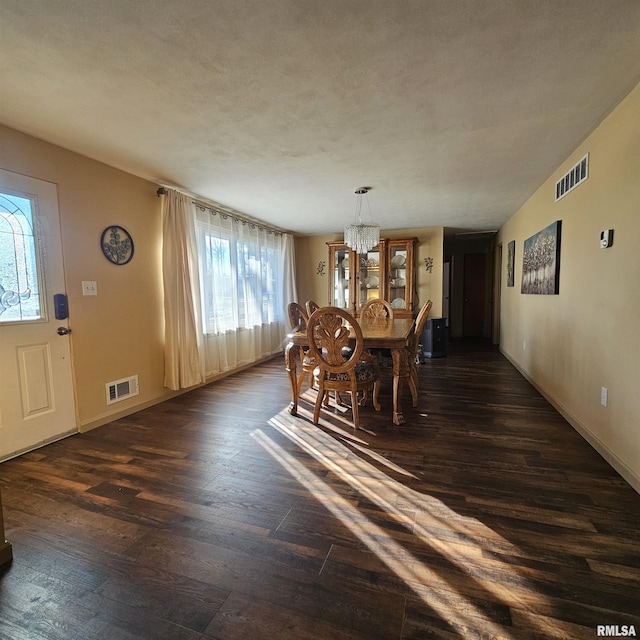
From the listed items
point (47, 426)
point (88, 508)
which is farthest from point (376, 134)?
point (47, 426)

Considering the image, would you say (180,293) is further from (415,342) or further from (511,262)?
(511,262)

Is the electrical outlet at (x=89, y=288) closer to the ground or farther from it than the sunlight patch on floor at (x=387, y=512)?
farther from it

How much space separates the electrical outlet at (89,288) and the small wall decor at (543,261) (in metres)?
4.11

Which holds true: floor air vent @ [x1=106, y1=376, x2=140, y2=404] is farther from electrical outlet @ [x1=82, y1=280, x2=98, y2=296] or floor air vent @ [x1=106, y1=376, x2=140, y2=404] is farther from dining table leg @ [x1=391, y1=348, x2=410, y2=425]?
dining table leg @ [x1=391, y1=348, x2=410, y2=425]

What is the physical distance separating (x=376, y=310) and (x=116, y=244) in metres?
3.21

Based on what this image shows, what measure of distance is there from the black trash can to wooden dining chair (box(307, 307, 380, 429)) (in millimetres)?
2858

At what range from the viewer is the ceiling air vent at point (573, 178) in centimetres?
254

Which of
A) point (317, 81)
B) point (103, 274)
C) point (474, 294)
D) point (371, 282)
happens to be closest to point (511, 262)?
point (371, 282)

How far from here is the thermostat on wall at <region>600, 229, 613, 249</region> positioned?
2145mm

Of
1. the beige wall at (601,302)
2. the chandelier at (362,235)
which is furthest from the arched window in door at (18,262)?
the beige wall at (601,302)

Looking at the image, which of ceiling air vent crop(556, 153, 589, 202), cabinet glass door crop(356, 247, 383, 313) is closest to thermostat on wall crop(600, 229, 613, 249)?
ceiling air vent crop(556, 153, 589, 202)

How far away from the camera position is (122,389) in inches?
124

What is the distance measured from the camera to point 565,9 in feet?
4.43

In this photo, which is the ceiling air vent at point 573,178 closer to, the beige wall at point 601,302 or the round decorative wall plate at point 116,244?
the beige wall at point 601,302
